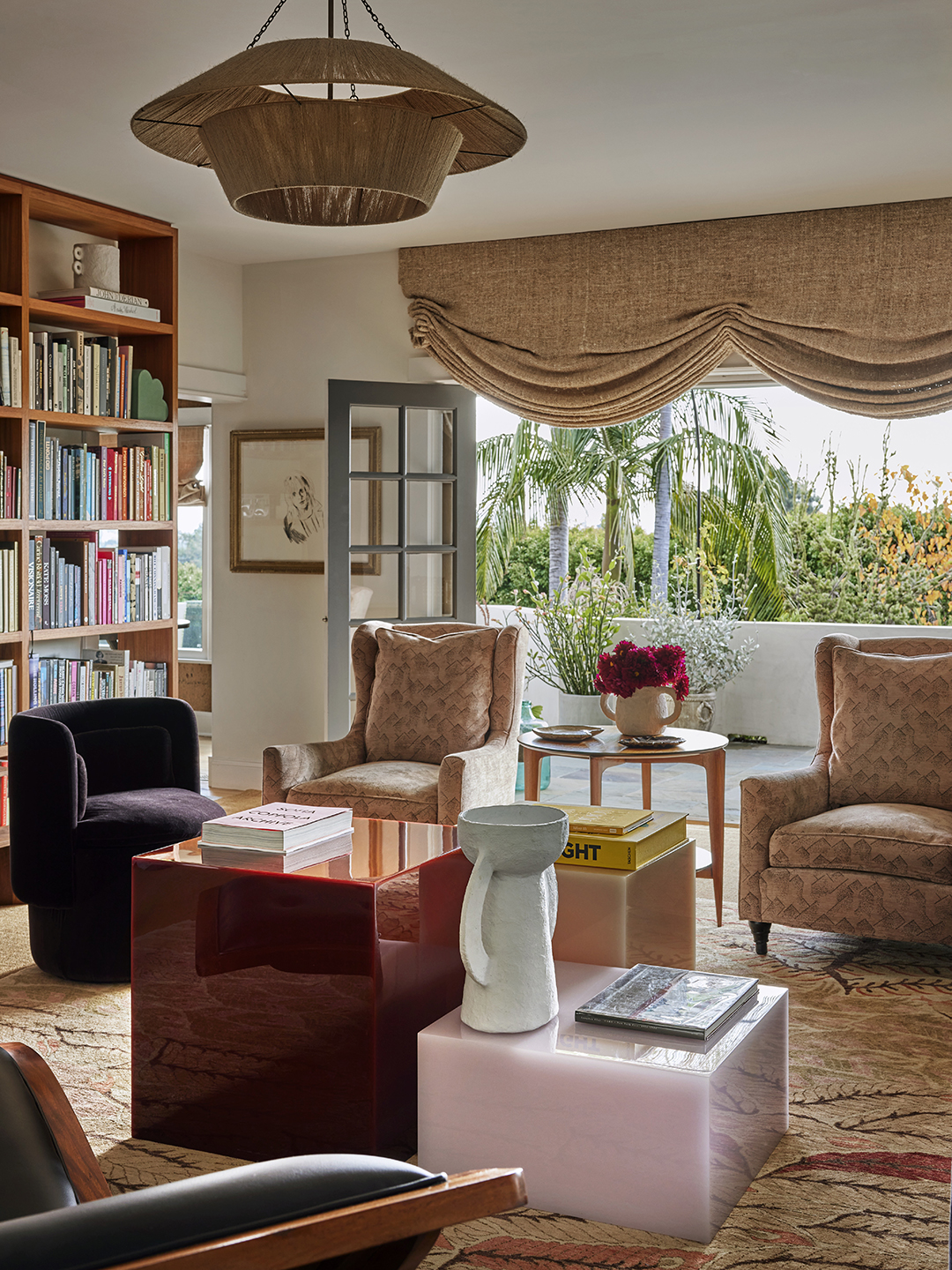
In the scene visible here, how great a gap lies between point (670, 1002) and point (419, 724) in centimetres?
231

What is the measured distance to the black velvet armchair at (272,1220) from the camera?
2.83ft

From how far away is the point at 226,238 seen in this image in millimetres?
5719

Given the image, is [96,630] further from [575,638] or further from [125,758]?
[575,638]

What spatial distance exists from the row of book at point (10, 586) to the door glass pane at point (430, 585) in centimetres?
187

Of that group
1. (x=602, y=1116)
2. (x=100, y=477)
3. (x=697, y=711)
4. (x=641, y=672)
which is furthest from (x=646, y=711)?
(x=697, y=711)

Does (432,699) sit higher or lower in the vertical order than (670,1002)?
higher

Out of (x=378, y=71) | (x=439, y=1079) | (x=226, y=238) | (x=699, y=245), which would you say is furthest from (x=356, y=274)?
(x=439, y=1079)

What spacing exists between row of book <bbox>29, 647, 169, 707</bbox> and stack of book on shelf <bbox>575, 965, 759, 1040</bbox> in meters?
2.75

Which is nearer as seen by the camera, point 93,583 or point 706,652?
point 93,583

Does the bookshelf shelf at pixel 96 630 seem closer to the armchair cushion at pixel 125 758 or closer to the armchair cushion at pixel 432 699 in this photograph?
the armchair cushion at pixel 125 758

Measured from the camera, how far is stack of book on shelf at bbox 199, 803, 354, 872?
8.26 feet

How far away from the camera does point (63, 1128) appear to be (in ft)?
5.36

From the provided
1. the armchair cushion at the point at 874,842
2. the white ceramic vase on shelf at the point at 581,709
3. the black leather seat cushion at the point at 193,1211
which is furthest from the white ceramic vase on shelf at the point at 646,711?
the black leather seat cushion at the point at 193,1211

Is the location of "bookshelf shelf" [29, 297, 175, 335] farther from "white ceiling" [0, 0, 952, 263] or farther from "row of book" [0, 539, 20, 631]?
"row of book" [0, 539, 20, 631]
